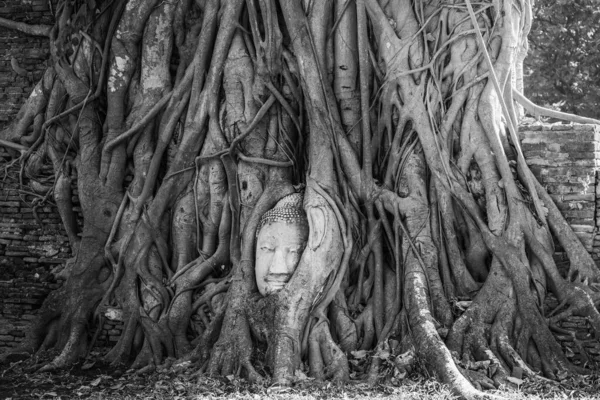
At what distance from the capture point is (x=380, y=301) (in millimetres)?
5980

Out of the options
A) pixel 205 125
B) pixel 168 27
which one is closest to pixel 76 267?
pixel 205 125

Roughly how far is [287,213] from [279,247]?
0.24m

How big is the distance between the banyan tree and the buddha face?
0.04 feet

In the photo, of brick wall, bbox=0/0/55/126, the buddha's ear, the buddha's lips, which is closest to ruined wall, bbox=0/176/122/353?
brick wall, bbox=0/0/55/126

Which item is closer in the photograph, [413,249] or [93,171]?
[413,249]

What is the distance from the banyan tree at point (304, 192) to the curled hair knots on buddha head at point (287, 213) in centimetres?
1

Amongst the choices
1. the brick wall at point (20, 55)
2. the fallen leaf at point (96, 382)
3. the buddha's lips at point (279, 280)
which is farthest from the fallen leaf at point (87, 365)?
the brick wall at point (20, 55)

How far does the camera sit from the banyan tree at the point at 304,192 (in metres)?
5.78

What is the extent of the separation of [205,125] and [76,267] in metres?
1.42

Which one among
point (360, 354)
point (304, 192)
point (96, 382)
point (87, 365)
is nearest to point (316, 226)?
point (304, 192)

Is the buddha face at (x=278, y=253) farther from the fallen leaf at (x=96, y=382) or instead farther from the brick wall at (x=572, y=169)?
the brick wall at (x=572, y=169)

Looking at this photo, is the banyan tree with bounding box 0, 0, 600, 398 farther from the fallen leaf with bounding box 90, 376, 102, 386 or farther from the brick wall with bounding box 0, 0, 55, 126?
the brick wall with bounding box 0, 0, 55, 126

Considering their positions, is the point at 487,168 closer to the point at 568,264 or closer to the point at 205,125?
the point at 568,264

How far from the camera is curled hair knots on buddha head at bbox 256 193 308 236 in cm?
605
